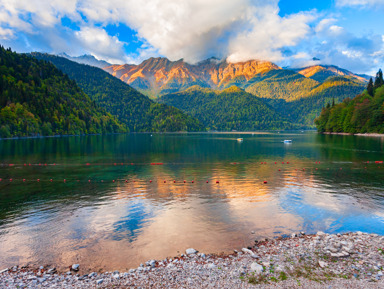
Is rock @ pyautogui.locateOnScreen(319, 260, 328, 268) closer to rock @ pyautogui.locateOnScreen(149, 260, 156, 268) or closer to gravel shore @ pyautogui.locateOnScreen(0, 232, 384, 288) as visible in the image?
gravel shore @ pyautogui.locateOnScreen(0, 232, 384, 288)

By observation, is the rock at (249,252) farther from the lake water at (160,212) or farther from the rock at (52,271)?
the rock at (52,271)

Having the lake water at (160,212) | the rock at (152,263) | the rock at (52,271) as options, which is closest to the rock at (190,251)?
the lake water at (160,212)

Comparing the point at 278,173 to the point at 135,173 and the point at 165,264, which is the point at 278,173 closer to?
the point at 135,173

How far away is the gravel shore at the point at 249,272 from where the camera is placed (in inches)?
568

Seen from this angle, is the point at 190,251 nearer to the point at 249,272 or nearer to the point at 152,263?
the point at 152,263

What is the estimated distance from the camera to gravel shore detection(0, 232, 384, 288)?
47.3 ft

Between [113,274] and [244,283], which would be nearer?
[244,283]

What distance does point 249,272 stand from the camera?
15.5 metres

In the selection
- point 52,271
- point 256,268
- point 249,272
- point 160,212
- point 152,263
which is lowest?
point 160,212

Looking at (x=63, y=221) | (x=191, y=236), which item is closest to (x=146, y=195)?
(x=63, y=221)

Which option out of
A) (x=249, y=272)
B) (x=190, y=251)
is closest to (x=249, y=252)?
(x=249, y=272)

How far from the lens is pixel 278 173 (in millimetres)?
57250

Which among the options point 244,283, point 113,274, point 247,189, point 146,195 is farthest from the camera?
point 247,189

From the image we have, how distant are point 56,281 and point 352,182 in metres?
51.3
